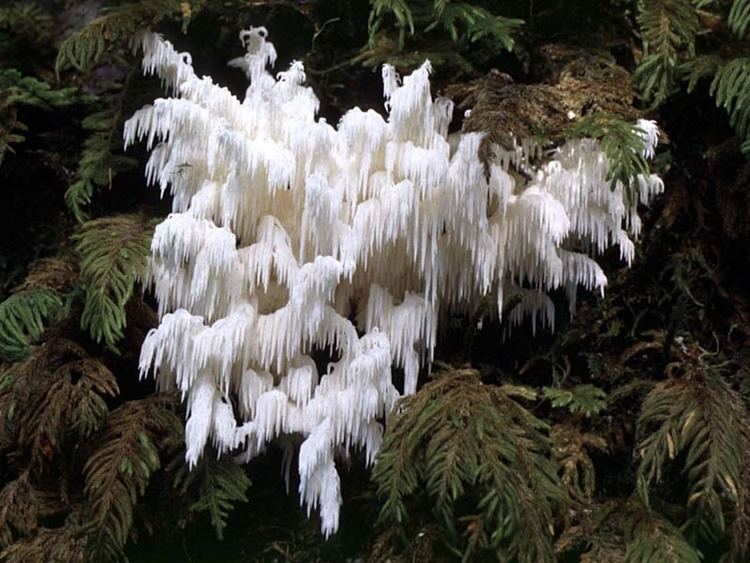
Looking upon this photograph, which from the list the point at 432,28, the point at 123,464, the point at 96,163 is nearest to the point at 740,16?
the point at 432,28

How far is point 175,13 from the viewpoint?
2.13 meters

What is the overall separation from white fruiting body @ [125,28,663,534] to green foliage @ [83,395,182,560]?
0.31 feet

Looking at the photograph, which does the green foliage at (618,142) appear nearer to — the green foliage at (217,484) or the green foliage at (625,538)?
the green foliage at (625,538)

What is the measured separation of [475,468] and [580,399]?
45cm

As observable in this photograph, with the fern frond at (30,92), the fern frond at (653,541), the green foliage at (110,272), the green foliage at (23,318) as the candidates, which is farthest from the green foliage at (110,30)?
the fern frond at (653,541)

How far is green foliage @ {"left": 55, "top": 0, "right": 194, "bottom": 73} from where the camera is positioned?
2020mm

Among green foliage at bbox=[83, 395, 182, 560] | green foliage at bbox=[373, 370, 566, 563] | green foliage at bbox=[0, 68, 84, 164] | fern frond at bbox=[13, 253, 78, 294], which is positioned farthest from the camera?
green foliage at bbox=[0, 68, 84, 164]

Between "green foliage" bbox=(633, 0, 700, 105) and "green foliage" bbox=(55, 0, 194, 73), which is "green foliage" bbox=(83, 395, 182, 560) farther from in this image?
"green foliage" bbox=(633, 0, 700, 105)

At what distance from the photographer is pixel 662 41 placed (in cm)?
204

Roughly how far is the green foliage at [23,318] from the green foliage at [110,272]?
0.10 m

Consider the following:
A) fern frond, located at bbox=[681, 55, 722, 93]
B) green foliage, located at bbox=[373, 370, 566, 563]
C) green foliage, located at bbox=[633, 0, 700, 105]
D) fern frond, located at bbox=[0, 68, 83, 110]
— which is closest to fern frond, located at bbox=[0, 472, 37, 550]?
green foliage, located at bbox=[373, 370, 566, 563]

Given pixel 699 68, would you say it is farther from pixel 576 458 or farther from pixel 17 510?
pixel 17 510

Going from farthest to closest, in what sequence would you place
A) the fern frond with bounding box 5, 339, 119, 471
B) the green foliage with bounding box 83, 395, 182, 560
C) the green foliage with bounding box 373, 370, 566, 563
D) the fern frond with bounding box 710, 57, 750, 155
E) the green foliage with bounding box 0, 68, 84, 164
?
the green foliage with bounding box 0, 68, 84, 164
the fern frond with bounding box 710, 57, 750, 155
the fern frond with bounding box 5, 339, 119, 471
the green foliage with bounding box 83, 395, 182, 560
the green foliage with bounding box 373, 370, 566, 563

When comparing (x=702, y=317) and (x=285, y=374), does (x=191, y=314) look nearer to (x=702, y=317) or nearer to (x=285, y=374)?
(x=285, y=374)
